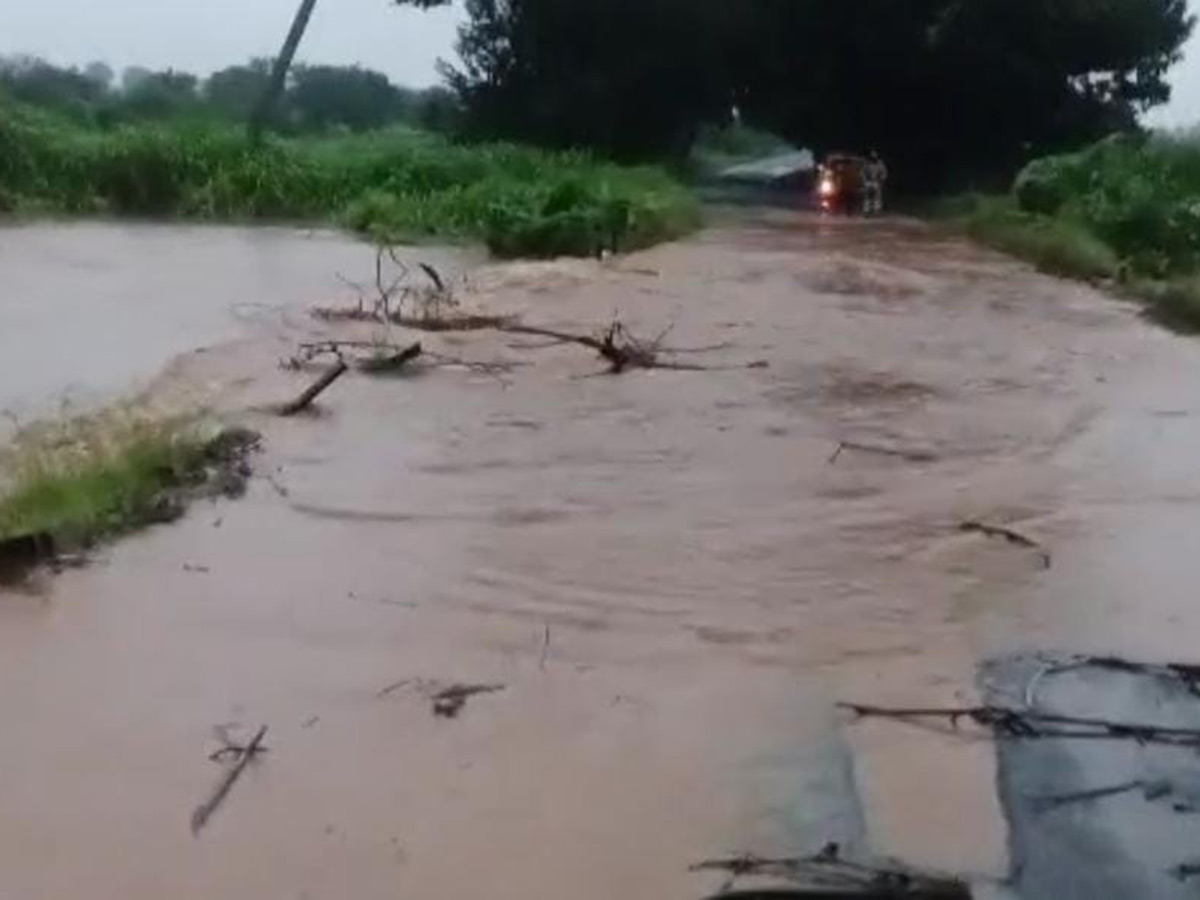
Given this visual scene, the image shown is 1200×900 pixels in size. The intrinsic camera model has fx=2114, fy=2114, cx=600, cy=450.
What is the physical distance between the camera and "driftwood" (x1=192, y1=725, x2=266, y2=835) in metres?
5.41

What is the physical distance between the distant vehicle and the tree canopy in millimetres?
2632

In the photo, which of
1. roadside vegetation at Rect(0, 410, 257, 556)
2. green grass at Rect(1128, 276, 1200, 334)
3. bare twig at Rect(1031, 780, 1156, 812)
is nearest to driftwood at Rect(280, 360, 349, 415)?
roadside vegetation at Rect(0, 410, 257, 556)

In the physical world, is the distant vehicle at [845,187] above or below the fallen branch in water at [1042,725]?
below

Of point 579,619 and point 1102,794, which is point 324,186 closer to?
point 579,619

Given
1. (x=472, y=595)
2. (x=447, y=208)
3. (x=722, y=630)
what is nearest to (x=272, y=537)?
(x=472, y=595)

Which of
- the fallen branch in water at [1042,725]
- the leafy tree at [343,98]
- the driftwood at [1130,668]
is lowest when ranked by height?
the leafy tree at [343,98]

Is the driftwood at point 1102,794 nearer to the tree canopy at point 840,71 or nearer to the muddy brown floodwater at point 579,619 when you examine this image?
the muddy brown floodwater at point 579,619

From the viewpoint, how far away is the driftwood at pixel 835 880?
481cm

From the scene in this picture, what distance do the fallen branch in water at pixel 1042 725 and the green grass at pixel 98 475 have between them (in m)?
3.28

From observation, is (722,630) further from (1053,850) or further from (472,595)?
(1053,850)

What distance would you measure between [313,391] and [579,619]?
411cm

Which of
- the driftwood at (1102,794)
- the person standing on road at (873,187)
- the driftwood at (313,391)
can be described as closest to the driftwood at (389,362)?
the driftwood at (313,391)

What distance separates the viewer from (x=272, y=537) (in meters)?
8.30

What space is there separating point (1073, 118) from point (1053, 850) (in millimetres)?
31729
